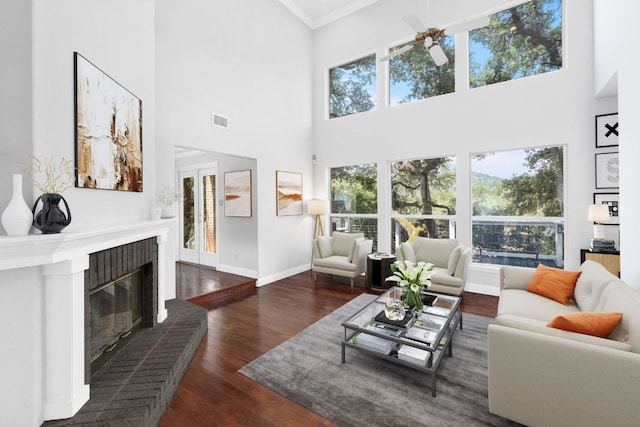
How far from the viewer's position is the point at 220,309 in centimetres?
401

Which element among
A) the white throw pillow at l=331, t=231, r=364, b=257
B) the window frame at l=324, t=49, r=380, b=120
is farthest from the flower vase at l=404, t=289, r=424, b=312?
the window frame at l=324, t=49, r=380, b=120

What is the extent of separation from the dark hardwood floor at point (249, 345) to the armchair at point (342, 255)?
0.29m

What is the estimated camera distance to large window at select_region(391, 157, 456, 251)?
5160 mm

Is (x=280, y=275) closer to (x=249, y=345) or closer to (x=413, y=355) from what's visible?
(x=249, y=345)

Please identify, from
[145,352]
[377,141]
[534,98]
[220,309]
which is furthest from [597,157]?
[145,352]

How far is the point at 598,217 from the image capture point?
375 cm

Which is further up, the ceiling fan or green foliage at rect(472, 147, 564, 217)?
the ceiling fan

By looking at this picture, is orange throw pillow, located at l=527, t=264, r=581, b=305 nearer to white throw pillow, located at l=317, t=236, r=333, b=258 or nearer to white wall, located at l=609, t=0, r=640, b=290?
white wall, located at l=609, t=0, r=640, b=290

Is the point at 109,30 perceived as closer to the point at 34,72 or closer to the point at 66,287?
the point at 34,72

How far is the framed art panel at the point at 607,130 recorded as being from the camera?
12.6 feet

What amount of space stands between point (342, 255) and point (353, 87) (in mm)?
3729

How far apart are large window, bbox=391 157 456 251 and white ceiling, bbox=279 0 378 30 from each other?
3.50 meters

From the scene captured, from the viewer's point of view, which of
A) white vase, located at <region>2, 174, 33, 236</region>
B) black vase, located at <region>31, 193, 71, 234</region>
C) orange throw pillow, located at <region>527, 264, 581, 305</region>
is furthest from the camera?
orange throw pillow, located at <region>527, 264, 581, 305</region>

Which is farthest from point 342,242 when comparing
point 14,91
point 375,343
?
point 14,91
